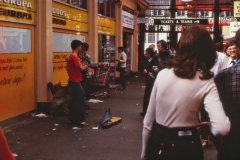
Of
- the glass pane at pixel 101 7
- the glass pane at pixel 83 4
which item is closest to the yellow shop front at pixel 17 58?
the glass pane at pixel 83 4

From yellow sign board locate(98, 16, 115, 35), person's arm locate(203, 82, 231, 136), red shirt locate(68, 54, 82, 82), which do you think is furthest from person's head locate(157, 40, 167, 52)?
yellow sign board locate(98, 16, 115, 35)

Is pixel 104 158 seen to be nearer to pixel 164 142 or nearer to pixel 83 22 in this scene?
pixel 164 142

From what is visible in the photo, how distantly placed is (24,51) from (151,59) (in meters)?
3.10

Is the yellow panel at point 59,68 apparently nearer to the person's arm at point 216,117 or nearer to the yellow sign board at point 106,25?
the yellow sign board at point 106,25

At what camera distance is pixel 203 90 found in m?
3.13

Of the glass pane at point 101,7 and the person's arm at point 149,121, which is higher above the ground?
the glass pane at point 101,7

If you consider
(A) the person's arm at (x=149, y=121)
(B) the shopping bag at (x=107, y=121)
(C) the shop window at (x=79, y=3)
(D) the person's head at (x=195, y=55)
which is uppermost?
(C) the shop window at (x=79, y=3)

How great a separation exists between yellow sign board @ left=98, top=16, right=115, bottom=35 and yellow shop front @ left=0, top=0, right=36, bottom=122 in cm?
716

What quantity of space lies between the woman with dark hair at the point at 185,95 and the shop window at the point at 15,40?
7.04m

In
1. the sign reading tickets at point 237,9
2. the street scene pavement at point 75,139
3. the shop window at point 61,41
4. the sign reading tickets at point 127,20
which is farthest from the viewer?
the sign reading tickets at point 127,20

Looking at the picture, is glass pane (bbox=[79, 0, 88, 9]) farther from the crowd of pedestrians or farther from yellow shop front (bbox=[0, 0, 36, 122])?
the crowd of pedestrians

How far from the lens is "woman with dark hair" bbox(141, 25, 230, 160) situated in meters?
3.14

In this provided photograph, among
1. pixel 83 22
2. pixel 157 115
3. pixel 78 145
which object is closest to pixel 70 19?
pixel 83 22

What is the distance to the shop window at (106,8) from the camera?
18.7m
